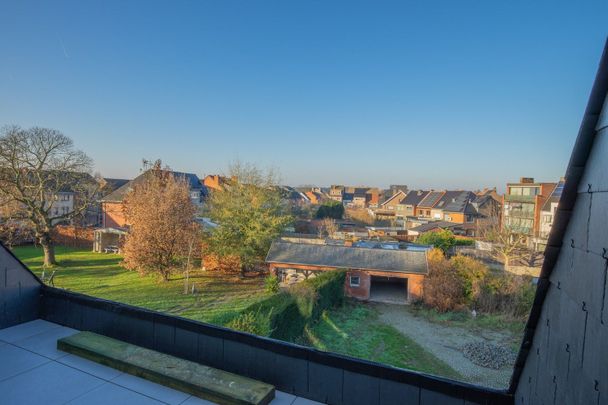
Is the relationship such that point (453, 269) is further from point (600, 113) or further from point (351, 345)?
point (600, 113)

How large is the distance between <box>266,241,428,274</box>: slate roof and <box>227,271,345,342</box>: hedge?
5.15 ft

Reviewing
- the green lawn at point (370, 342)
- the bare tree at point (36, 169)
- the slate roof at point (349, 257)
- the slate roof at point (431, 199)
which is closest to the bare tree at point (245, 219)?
the slate roof at point (349, 257)

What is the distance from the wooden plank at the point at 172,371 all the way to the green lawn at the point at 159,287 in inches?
336

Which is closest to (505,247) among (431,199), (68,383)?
(68,383)

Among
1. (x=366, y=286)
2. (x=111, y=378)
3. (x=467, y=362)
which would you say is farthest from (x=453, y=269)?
(x=111, y=378)

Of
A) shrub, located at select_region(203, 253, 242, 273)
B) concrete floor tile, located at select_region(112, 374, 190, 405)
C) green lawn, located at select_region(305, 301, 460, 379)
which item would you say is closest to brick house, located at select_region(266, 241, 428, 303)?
green lawn, located at select_region(305, 301, 460, 379)

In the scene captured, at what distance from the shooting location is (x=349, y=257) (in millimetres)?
19422

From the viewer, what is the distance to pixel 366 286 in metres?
18.5

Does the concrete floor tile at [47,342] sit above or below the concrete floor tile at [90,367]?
below

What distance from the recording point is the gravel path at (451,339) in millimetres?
10961

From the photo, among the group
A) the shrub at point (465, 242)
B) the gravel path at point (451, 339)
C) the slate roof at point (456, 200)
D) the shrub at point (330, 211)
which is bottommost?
the gravel path at point (451, 339)

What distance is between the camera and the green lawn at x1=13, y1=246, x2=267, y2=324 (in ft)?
48.2

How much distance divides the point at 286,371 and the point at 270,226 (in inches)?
722

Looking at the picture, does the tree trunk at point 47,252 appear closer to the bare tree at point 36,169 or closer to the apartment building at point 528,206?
the bare tree at point 36,169
